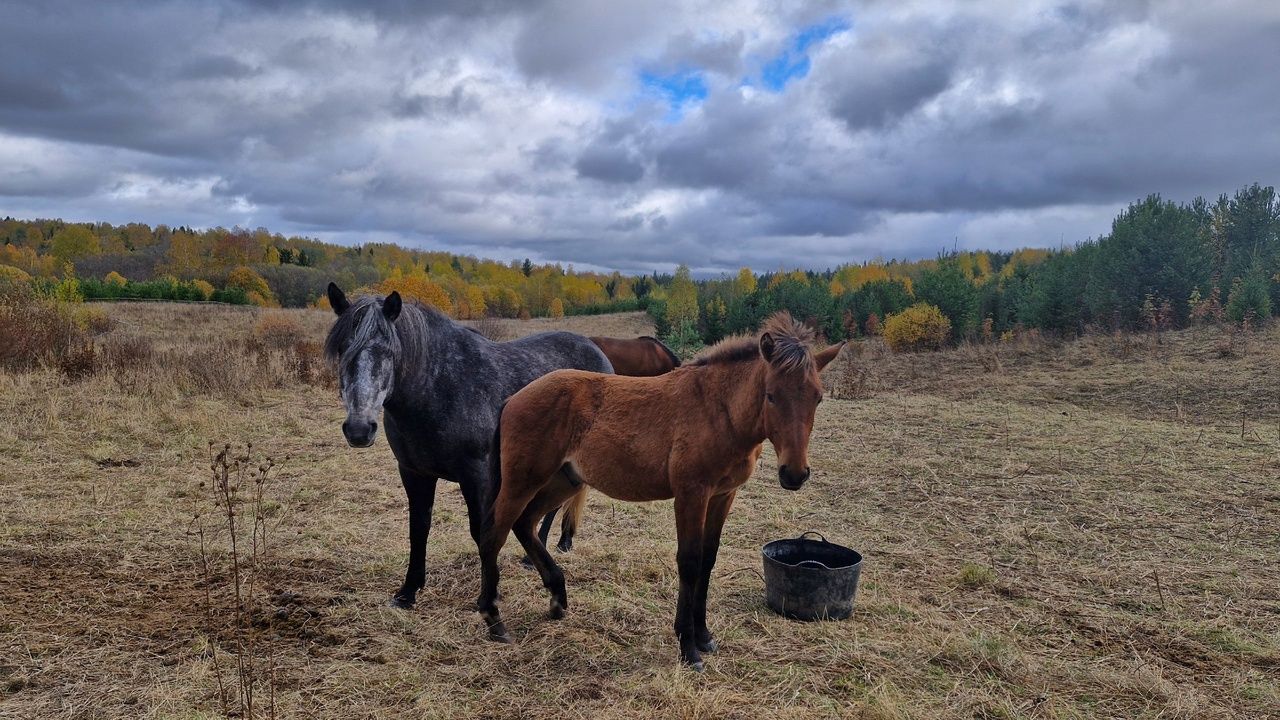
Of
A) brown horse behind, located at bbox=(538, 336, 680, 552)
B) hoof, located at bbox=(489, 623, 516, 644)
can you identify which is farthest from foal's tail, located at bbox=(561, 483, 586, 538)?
brown horse behind, located at bbox=(538, 336, 680, 552)

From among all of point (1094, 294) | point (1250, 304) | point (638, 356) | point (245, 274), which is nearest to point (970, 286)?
point (1094, 294)

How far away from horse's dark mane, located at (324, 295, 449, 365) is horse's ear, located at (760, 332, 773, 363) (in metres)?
2.33

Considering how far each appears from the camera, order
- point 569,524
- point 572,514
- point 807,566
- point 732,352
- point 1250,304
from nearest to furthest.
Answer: point 732,352, point 807,566, point 572,514, point 569,524, point 1250,304

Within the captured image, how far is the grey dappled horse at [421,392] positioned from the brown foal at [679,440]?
347 mm

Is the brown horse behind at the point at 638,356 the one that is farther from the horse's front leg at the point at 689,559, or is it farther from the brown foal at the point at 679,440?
the horse's front leg at the point at 689,559

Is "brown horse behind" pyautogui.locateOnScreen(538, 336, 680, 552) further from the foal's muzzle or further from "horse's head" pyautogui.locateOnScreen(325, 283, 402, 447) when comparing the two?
the foal's muzzle

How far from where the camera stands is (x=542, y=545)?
15.0 ft

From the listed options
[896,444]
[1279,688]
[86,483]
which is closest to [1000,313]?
[896,444]

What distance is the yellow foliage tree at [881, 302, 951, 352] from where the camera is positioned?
29.7 m

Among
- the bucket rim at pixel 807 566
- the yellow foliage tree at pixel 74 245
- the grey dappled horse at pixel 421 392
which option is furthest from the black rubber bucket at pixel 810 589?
the yellow foliage tree at pixel 74 245

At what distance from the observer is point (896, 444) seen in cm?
1112

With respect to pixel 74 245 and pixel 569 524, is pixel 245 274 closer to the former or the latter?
pixel 74 245

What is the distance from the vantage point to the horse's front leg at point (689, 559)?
3.88 metres

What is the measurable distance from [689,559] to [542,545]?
116cm
